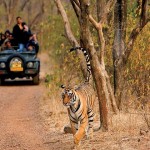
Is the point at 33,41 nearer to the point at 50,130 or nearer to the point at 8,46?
the point at 8,46

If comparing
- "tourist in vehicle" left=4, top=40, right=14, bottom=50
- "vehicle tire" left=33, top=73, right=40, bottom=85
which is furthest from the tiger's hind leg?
"tourist in vehicle" left=4, top=40, right=14, bottom=50

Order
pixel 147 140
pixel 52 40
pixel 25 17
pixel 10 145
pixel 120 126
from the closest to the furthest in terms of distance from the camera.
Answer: pixel 147 140 → pixel 10 145 → pixel 120 126 → pixel 52 40 → pixel 25 17

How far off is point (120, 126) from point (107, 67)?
3.71m

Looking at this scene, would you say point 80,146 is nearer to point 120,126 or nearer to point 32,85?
point 120,126

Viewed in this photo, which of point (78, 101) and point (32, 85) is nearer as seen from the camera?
point (78, 101)

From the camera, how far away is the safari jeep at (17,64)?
64.8 feet

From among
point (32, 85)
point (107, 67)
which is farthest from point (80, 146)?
point (32, 85)

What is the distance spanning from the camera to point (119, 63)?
38.0 ft

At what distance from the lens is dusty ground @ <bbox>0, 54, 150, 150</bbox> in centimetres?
876

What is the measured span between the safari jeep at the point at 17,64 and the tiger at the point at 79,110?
34.2ft

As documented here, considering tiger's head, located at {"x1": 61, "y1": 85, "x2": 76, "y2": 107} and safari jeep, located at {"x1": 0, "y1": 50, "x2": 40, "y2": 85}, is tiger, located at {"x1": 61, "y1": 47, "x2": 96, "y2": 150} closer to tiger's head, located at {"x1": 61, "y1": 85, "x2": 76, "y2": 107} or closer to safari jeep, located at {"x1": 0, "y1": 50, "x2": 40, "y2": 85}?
tiger's head, located at {"x1": 61, "y1": 85, "x2": 76, "y2": 107}

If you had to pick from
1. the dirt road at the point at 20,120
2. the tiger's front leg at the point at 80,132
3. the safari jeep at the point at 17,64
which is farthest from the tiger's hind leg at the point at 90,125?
the safari jeep at the point at 17,64

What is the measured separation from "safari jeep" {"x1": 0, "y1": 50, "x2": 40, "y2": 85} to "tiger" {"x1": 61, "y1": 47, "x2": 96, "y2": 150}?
34.2ft

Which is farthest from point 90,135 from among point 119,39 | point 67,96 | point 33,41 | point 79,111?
point 33,41
